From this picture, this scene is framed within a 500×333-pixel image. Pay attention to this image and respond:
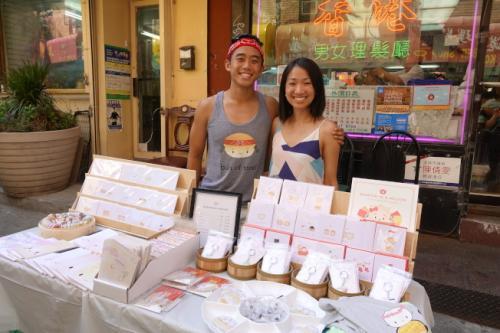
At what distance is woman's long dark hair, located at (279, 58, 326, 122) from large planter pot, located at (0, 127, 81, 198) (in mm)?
3340

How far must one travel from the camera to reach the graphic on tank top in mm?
1809

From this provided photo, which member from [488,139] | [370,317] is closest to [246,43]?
[370,317]

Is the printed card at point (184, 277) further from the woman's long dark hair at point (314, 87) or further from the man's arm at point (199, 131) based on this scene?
the woman's long dark hair at point (314, 87)

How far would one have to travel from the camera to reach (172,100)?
4.39 m

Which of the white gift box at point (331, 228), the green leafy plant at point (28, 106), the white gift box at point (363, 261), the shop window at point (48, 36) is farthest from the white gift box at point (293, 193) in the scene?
the shop window at point (48, 36)

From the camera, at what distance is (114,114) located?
183 inches

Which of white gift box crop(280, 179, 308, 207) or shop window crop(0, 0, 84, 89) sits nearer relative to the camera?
white gift box crop(280, 179, 308, 207)

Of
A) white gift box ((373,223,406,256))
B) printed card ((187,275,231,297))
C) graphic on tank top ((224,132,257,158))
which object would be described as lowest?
printed card ((187,275,231,297))

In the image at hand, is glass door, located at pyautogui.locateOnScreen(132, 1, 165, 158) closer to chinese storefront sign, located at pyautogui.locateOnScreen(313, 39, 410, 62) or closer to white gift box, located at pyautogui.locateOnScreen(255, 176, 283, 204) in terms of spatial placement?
chinese storefront sign, located at pyautogui.locateOnScreen(313, 39, 410, 62)

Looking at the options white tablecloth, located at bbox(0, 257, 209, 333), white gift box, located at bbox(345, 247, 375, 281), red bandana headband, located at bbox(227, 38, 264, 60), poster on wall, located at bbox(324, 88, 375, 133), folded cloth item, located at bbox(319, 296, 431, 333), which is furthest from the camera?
poster on wall, located at bbox(324, 88, 375, 133)

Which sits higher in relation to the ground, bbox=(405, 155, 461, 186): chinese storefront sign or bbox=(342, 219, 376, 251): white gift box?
bbox=(342, 219, 376, 251): white gift box

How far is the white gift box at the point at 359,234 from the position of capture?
1.22m

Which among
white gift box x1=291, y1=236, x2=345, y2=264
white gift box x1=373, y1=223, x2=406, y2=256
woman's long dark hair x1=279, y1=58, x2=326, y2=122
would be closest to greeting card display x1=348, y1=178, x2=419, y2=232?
white gift box x1=373, y1=223, x2=406, y2=256

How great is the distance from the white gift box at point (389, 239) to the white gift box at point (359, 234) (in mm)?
18
